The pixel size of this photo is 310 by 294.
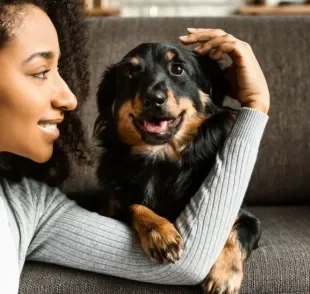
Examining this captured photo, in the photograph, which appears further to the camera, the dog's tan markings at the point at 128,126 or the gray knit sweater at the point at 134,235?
the dog's tan markings at the point at 128,126

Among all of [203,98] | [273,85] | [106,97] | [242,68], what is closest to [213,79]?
[203,98]

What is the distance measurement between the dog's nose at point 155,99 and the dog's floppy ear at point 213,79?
0.19m

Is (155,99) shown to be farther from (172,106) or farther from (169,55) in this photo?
(169,55)

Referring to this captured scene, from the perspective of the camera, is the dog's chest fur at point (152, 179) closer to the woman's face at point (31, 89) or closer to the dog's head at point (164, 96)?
the dog's head at point (164, 96)

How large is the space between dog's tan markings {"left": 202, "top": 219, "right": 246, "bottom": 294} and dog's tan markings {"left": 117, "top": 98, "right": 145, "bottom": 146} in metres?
0.38

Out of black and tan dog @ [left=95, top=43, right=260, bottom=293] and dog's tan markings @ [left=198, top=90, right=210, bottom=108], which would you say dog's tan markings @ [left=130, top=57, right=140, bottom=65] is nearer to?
black and tan dog @ [left=95, top=43, right=260, bottom=293]

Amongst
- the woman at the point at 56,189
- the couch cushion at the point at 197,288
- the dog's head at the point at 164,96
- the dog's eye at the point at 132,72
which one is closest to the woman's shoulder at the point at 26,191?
the woman at the point at 56,189

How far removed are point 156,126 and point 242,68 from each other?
260 millimetres

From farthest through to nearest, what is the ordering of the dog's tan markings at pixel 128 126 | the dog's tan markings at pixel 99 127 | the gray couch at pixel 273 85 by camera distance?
the gray couch at pixel 273 85, the dog's tan markings at pixel 99 127, the dog's tan markings at pixel 128 126

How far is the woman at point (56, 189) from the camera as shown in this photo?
1105mm

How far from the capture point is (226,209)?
120 centimetres

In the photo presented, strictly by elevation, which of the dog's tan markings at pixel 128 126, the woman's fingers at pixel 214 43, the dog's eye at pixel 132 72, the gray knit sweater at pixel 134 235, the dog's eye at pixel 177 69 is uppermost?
the woman's fingers at pixel 214 43

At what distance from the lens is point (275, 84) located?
191 cm

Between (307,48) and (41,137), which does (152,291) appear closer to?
(41,137)
